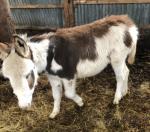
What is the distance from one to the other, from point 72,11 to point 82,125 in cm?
230

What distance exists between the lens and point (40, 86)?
5.69 metres

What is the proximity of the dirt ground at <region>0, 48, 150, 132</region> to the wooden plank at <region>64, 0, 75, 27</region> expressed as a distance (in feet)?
3.83

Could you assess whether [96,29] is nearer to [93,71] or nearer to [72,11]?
[93,71]

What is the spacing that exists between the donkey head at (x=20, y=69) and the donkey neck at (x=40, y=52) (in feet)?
0.78

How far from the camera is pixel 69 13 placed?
20.1 ft

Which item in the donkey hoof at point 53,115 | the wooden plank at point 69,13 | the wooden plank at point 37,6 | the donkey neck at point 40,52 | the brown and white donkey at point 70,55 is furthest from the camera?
the wooden plank at point 37,6

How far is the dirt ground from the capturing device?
15.4 ft

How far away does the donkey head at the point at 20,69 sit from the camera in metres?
3.75

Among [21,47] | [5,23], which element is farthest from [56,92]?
[5,23]

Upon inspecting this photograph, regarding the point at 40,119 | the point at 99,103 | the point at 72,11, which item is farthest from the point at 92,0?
the point at 40,119

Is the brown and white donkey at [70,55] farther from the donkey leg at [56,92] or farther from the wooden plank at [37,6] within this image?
the wooden plank at [37,6]

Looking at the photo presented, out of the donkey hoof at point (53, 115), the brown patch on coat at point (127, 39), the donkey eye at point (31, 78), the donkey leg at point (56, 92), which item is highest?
the brown patch on coat at point (127, 39)

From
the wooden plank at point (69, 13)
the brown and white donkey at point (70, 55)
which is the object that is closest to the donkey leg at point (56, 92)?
the brown and white donkey at point (70, 55)

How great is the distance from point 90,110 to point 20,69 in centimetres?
161
